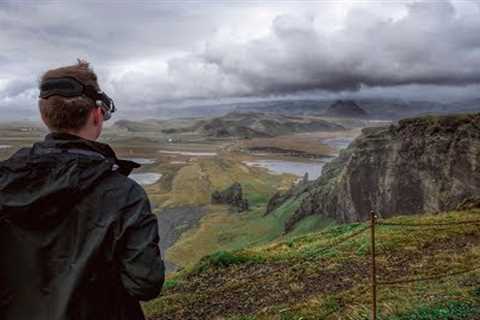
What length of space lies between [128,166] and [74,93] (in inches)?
24.1

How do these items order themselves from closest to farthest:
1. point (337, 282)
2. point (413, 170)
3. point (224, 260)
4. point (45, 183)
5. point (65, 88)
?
1. point (45, 183)
2. point (65, 88)
3. point (337, 282)
4. point (224, 260)
5. point (413, 170)

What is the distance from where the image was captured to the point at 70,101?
332cm

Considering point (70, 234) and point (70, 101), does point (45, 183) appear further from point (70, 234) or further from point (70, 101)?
point (70, 101)

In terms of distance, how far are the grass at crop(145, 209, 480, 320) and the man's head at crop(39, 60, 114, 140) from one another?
8132 mm

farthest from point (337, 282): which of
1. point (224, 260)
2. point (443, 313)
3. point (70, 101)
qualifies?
point (70, 101)

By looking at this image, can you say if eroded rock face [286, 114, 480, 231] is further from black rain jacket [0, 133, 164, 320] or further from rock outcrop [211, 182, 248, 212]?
rock outcrop [211, 182, 248, 212]

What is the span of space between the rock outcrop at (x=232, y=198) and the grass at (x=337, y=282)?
8661 cm

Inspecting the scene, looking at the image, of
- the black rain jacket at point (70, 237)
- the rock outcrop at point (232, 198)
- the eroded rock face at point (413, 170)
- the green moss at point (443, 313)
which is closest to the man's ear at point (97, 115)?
the black rain jacket at point (70, 237)

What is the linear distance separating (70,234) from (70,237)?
0.8 inches

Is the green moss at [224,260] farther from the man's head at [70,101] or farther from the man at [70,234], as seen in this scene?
the man's head at [70,101]

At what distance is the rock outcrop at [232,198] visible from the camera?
107856 millimetres

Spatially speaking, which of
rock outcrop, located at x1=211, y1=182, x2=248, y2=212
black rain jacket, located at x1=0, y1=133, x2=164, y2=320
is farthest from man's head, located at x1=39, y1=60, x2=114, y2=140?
rock outcrop, located at x1=211, y1=182, x2=248, y2=212

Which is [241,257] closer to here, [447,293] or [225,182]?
[447,293]

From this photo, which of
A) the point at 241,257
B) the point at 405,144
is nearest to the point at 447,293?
the point at 241,257
